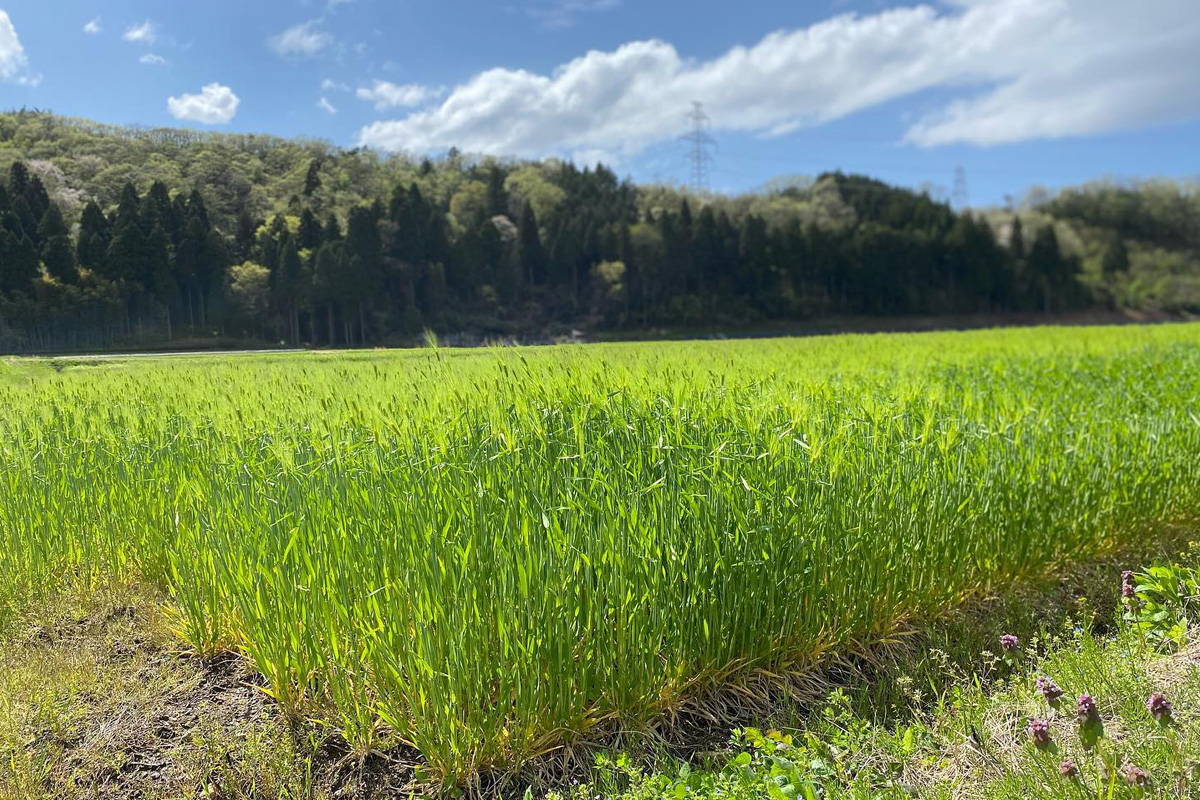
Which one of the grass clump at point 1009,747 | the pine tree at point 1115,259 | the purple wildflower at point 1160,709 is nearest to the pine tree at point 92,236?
the grass clump at point 1009,747

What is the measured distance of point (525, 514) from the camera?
103 inches

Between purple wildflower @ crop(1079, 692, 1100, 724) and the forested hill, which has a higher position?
the forested hill

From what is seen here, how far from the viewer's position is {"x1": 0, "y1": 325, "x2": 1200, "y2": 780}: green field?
2520 millimetres

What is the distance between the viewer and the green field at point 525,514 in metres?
2.52

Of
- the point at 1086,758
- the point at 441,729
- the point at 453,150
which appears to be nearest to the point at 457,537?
the point at 441,729

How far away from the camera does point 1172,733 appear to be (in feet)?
6.54

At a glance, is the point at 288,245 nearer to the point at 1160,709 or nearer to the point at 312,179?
the point at 312,179

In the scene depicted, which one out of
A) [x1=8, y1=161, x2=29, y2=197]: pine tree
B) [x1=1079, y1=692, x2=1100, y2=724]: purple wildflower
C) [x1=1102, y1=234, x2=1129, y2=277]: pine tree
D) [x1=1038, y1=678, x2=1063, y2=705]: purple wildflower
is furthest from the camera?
[x1=1102, y1=234, x2=1129, y2=277]: pine tree

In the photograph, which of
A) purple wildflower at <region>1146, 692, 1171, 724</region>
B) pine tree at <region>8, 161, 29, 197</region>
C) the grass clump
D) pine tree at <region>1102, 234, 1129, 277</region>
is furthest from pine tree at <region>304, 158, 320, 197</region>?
pine tree at <region>1102, 234, 1129, 277</region>

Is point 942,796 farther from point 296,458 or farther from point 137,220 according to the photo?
point 137,220

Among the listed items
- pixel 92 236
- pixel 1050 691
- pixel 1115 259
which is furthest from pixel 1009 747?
pixel 1115 259

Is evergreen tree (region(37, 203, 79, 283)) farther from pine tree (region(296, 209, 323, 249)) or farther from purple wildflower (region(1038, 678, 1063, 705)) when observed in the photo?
purple wildflower (region(1038, 678, 1063, 705))

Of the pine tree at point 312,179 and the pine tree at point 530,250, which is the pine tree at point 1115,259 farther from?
the pine tree at point 312,179

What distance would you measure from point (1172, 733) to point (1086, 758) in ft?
0.88
